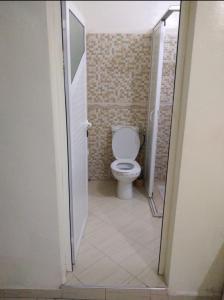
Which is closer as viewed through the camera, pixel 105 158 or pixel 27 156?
pixel 27 156

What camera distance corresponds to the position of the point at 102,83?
9.64ft

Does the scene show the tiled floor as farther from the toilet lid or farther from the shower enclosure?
the toilet lid

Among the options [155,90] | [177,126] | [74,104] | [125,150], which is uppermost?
[155,90]

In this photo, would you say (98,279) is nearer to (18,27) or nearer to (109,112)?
Answer: (18,27)

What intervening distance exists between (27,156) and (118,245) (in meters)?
1.21

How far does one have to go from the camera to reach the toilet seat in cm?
264

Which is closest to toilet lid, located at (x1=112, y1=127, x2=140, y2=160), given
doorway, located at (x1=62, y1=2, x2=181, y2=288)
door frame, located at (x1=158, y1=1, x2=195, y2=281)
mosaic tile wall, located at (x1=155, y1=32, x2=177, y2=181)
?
doorway, located at (x1=62, y1=2, x2=181, y2=288)

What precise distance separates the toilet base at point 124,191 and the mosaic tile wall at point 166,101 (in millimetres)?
558

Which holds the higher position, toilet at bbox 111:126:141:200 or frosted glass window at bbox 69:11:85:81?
frosted glass window at bbox 69:11:85:81

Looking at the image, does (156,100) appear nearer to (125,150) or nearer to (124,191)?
(125,150)

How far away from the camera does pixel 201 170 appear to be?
137 centimetres

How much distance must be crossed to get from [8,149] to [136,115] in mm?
1978

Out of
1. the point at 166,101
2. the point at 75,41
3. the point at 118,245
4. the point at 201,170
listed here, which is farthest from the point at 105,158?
the point at 201,170

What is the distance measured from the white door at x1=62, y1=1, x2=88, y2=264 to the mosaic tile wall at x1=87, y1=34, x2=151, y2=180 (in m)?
0.97
